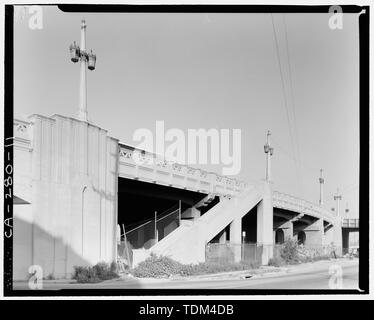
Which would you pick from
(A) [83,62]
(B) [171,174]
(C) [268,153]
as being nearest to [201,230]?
(B) [171,174]

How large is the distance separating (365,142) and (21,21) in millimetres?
10143

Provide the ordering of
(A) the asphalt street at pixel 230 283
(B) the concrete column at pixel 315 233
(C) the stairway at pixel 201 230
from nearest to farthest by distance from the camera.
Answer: (A) the asphalt street at pixel 230 283, (C) the stairway at pixel 201 230, (B) the concrete column at pixel 315 233

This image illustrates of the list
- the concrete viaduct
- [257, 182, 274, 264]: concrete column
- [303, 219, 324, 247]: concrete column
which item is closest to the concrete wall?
the concrete viaduct

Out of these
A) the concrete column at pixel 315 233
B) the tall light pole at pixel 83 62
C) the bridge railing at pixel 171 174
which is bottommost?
the concrete column at pixel 315 233

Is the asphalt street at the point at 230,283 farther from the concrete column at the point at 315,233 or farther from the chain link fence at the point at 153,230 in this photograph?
the concrete column at the point at 315,233

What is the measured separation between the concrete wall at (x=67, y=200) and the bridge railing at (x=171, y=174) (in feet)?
4.80

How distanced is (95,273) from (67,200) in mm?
2536

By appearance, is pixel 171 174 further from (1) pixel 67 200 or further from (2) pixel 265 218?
(2) pixel 265 218

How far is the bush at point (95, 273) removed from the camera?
42.8 feet

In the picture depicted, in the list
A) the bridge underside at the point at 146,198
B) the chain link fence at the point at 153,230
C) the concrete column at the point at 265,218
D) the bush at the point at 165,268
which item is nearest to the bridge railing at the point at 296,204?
the concrete column at the point at 265,218

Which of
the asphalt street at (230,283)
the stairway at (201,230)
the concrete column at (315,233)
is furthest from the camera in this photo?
the concrete column at (315,233)

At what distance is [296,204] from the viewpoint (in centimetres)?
2909

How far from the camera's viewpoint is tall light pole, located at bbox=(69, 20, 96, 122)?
1312 cm

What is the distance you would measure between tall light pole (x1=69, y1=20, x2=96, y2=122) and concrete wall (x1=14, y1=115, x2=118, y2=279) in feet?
1.77
